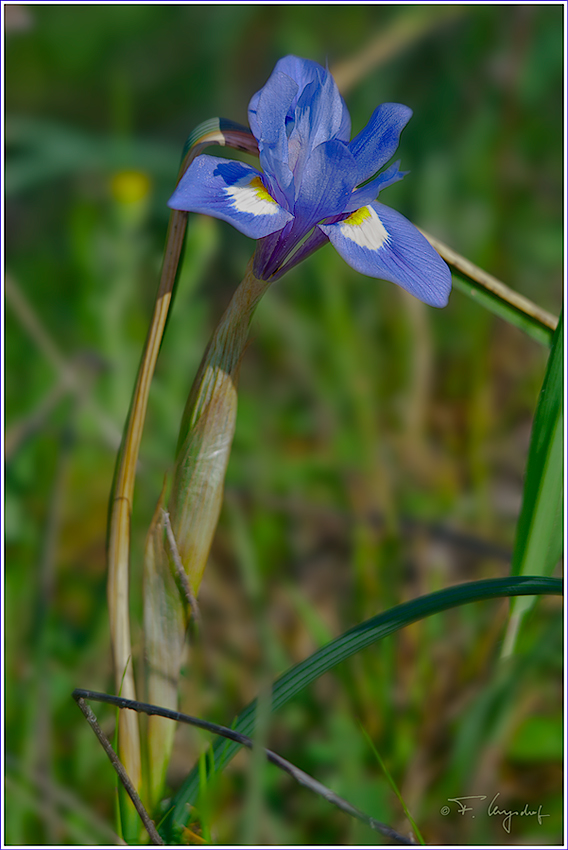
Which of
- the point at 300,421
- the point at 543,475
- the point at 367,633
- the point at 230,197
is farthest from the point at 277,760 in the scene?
the point at 300,421

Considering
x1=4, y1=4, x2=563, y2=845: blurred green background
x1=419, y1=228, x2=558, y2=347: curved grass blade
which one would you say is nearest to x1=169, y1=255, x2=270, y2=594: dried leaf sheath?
x1=4, y1=4, x2=563, y2=845: blurred green background

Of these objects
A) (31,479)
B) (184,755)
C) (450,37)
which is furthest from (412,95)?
(184,755)

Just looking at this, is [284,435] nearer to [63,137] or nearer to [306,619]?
[306,619]

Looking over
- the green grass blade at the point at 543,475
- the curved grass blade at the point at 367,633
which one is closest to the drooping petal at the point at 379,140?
the green grass blade at the point at 543,475

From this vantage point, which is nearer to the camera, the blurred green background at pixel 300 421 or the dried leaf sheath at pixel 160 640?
the dried leaf sheath at pixel 160 640

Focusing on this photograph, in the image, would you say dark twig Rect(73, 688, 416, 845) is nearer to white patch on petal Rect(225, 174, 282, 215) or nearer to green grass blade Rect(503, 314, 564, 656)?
green grass blade Rect(503, 314, 564, 656)

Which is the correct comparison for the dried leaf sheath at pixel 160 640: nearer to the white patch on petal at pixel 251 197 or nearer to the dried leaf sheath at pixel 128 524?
the dried leaf sheath at pixel 128 524

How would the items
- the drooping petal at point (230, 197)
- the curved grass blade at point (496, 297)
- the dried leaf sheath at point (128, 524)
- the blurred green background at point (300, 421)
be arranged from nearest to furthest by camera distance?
the drooping petal at point (230, 197) < the dried leaf sheath at point (128, 524) < the curved grass blade at point (496, 297) < the blurred green background at point (300, 421)
